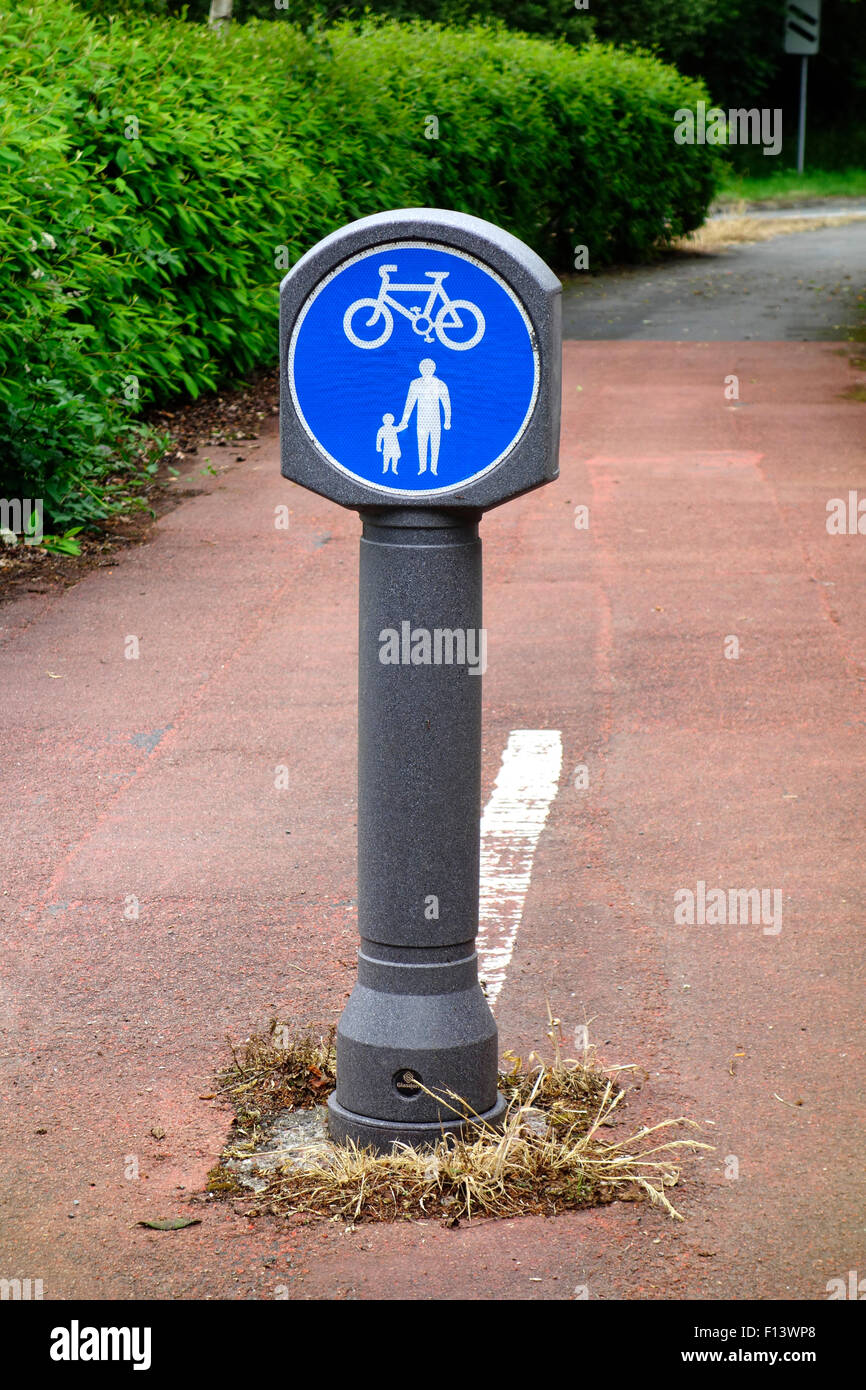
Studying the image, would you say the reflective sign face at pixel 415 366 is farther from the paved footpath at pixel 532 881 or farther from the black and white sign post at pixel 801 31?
the black and white sign post at pixel 801 31

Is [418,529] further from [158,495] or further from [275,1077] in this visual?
Result: [158,495]

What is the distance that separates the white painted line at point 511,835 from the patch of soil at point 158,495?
11.5 feet

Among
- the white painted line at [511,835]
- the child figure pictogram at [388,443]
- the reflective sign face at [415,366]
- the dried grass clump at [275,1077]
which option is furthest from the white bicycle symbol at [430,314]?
the white painted line at [511,835]

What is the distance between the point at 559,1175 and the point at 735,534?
694 centimetres

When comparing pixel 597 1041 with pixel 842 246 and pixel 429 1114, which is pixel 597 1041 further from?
pixel 842 246

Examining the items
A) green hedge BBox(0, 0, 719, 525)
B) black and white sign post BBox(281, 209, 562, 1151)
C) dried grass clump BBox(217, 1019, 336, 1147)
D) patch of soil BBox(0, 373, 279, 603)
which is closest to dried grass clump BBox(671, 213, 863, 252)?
green hedge BBox(0, 0, 719, 525)

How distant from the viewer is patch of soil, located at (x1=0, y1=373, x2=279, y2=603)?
922 centimetres

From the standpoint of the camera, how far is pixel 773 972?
15.3ft

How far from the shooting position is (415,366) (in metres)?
3.34

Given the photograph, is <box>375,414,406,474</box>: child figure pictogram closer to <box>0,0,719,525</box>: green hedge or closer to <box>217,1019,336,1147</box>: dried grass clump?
<box>217,1019,336,1147</box>: dried grass clump

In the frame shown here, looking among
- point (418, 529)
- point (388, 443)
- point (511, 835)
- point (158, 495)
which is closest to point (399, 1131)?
point (418, 529)

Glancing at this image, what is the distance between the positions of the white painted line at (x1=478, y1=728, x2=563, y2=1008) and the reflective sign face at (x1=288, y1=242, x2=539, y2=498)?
5.61 ft

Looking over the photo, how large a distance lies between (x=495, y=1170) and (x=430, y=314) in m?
1.76

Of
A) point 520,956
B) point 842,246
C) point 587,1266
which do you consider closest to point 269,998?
point 520,956
